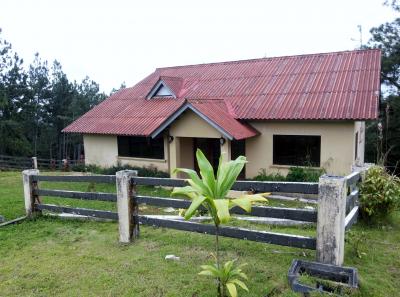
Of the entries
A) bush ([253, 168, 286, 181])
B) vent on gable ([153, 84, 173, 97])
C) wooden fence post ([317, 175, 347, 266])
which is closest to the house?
vent on gable ([153, 84, 173, 97])

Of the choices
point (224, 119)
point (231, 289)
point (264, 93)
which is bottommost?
point (231, 289)

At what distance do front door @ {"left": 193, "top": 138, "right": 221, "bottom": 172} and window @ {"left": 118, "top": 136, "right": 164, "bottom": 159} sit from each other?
1.60 meters

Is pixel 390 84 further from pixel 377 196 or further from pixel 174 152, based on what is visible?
pixel 377 196

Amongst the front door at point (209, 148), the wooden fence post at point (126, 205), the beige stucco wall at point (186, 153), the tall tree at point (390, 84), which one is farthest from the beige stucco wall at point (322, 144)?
the tall tree at point (390, 84)

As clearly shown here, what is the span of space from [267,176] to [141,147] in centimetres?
624

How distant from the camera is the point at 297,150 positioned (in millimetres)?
12852

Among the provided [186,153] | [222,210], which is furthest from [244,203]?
[186,153]

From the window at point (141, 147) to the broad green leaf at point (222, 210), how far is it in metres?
11.9

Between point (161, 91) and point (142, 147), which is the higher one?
point (161, 91)

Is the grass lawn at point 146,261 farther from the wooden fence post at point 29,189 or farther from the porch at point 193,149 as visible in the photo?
the porch at point 193,149

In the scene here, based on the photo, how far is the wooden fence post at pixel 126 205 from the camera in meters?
5.69

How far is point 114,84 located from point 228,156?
54.4 metres

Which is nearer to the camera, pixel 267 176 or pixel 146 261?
pixel 146 261

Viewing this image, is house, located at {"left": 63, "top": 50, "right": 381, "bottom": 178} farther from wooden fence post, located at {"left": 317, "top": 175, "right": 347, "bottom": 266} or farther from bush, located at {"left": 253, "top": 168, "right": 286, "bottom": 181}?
wooden fence post, located at {"left": 317, "top": 175, "right": 347, "bottom": 266}
